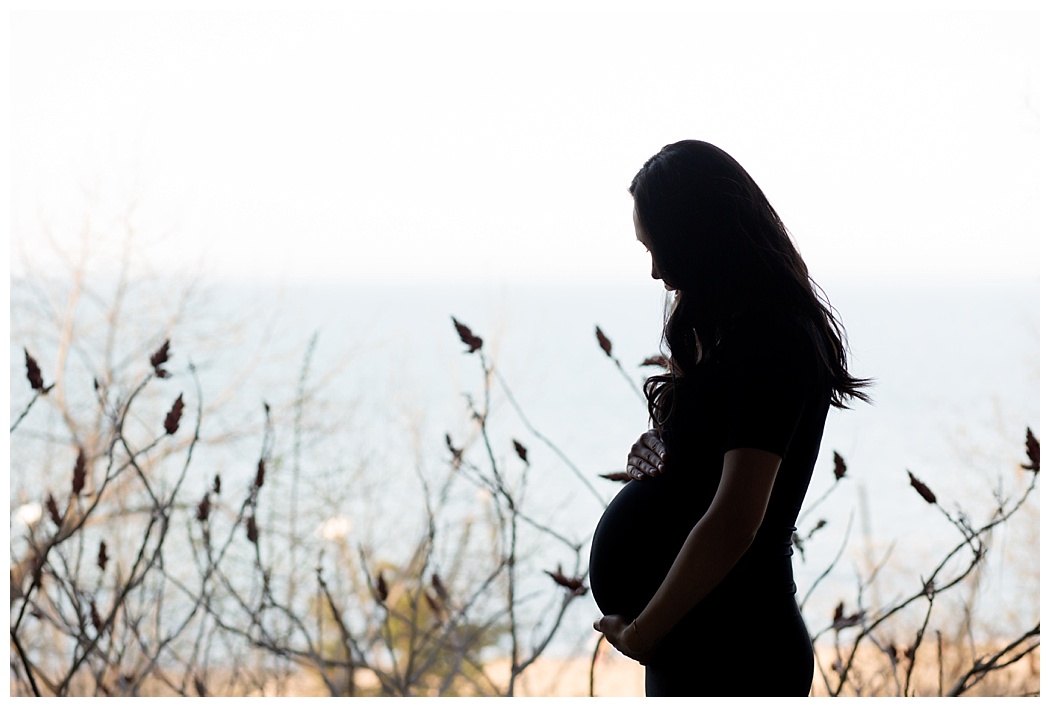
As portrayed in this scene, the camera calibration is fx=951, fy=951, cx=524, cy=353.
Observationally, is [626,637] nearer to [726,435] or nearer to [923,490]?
[726,435]

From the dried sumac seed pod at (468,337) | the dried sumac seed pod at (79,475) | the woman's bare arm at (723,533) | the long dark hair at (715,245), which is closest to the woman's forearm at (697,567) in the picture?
the woman's bare arm at (723,533)

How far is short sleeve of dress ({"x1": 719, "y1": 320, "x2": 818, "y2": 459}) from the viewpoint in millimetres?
1109

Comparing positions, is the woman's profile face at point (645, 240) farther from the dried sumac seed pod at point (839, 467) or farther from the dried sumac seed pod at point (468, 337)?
the dried sumac seed pod at point (839, 467)

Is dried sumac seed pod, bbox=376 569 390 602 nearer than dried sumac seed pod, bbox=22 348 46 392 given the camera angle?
No

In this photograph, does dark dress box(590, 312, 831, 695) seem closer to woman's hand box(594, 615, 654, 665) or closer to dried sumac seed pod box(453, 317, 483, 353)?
woman's hand box(594, 615, 654, 665)

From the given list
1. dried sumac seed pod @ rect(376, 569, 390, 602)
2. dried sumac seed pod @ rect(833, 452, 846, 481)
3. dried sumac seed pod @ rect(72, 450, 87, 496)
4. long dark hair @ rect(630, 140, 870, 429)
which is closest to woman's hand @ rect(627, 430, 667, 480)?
long dark hair @ rect(630, 140, 870, 429)

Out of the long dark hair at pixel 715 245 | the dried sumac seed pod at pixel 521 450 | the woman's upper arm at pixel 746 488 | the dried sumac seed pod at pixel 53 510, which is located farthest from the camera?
the dried sumac seed pod at pixel 521 450

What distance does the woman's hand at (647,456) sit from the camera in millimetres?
1288

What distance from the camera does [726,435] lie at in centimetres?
116

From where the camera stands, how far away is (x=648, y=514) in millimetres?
1293

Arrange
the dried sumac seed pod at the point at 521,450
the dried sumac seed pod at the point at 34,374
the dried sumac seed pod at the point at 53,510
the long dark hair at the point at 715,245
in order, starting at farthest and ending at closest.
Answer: the dried sumac seed pod at the point at 521,450
the dried sumac seed pod at the point at 53,510
the dried sumac seed pod at the point at 34,374
the long dark hair at the point at 715,245

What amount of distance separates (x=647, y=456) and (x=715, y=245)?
31 centimetres

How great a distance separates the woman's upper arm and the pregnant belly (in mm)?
118

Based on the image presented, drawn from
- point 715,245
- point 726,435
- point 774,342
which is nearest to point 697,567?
point 726,435
